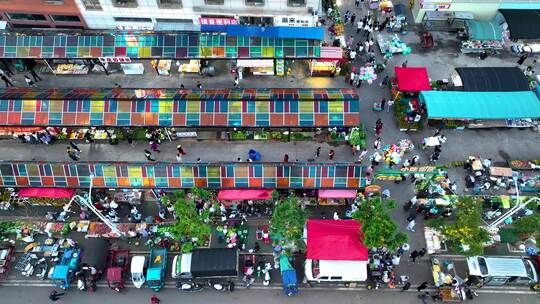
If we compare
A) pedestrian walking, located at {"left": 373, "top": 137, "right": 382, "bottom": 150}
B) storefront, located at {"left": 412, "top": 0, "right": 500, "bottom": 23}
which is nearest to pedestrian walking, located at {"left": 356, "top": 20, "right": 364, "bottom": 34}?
storefront, located at {"left": 412, "top": 0, "right": 500, "bottom": 23}

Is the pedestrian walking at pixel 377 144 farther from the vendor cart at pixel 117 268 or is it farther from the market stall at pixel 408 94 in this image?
the vendor cart at pixel 117 268

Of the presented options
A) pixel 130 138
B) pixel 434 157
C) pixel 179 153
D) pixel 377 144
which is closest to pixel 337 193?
pixel 377 144

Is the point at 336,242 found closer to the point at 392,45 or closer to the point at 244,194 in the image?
the point at 244,194

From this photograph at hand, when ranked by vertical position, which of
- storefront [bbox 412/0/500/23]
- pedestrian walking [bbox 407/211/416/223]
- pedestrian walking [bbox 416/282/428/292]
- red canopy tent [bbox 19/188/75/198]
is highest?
storefront [bbox 412/0/500/23]

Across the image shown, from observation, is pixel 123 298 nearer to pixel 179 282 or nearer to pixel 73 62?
pixel 179 282

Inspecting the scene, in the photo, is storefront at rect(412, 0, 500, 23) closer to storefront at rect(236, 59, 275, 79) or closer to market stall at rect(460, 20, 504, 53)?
market stall at rect(460, 20, 504, 53)

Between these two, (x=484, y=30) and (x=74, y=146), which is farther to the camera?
(x=484, y=30)

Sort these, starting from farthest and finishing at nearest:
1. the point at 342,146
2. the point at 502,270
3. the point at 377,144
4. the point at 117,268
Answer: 1. the point at 342,146
2. the point at 377,144
3. the point at 117,268
4. the point at 502,270
